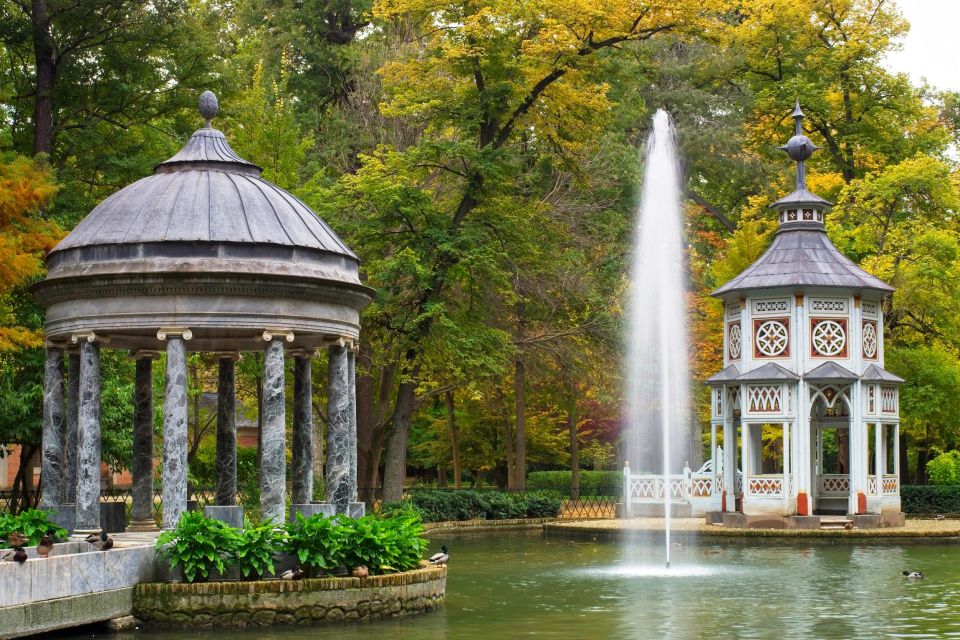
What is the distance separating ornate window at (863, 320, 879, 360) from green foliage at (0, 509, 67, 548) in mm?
22454

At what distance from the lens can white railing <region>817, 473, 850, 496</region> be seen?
37.2 meters

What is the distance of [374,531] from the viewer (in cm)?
1850

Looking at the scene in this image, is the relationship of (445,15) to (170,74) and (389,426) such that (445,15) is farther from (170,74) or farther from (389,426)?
(389,426)

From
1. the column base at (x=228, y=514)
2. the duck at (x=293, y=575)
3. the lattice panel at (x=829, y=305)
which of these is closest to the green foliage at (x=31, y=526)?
the column base at (x=228, y=514)

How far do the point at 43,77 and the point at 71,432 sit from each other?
1446cm

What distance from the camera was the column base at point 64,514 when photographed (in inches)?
797

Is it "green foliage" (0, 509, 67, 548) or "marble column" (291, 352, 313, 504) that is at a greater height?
"marble column" (291, 352, 313, 504)

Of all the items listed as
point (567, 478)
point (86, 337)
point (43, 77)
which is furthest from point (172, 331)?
point (567, 478)

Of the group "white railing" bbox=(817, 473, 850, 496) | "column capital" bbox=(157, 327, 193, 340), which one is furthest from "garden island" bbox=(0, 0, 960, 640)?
"white railing" bbox=(817, 473, 850, 496)

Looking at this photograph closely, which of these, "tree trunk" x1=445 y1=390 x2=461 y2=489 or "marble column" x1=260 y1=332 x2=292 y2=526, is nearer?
"marble column" x1=260 y1=332 x2=292 y2=526

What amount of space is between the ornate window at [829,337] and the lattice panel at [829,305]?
248 millimetres

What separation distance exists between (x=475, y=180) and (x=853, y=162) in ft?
57.2

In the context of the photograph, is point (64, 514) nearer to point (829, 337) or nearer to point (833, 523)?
point (833, 523)

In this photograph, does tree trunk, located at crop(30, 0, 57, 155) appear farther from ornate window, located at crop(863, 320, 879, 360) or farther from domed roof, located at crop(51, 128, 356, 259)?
ornate window, located at crop(863, 320, 879, 360)
